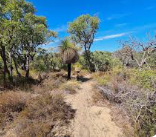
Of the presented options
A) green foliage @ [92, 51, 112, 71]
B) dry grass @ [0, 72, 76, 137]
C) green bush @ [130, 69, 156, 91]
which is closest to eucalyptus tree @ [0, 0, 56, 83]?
dry grass @ [0, 72, 76, 137]

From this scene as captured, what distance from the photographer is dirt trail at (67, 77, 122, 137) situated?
5.36m

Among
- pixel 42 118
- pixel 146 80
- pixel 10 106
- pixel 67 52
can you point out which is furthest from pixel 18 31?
pixel 146 80

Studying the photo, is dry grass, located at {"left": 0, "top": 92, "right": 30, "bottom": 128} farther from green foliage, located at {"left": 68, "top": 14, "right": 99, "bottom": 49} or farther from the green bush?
green foliage, located at {"left": 68, "top": 14, "right": 99, "bottom": 49}

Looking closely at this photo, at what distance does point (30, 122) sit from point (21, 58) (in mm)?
10678

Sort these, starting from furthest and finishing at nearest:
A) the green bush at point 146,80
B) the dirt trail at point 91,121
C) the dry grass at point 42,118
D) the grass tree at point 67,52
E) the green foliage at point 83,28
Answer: the green foliage at point 83,28, the grass tree at point 67,52, the green bush at point 146,80, the dirt trail at point 91,121, the dry grass at point 42,118

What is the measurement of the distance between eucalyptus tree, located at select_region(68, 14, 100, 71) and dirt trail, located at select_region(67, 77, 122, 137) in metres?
13.3

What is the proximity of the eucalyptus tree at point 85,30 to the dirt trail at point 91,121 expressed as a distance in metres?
13.3

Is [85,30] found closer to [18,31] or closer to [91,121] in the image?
[18,31]

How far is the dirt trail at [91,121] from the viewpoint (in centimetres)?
536

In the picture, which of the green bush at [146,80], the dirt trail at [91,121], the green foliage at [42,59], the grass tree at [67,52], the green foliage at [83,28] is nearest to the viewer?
the dirt trail at [91,121]

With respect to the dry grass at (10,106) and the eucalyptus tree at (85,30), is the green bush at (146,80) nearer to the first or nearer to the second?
the dry grass at (10,106)

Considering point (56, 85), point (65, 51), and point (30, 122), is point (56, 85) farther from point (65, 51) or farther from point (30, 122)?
point (30, 122)

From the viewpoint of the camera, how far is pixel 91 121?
20.2ft

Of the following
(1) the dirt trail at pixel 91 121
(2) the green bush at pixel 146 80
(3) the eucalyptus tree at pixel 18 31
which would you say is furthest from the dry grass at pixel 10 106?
(2) the green bush at pixel 146 80
